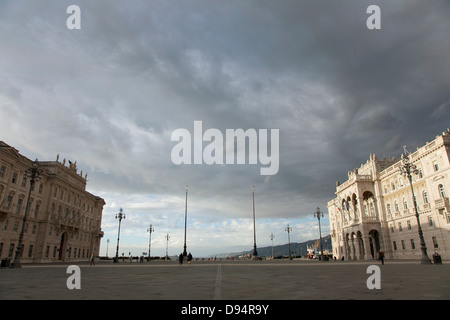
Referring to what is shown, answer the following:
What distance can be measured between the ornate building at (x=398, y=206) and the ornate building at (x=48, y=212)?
57208mm

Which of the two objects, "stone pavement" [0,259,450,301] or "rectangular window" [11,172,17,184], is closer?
"stone pavement" [0,259,450,301]

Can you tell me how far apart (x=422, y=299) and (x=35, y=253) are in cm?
5988

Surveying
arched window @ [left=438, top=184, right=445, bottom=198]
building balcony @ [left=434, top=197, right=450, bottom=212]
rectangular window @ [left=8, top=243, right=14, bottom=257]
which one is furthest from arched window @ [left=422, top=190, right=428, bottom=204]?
rectangular window @ [left=8, top=243, right=14, bottom=257]

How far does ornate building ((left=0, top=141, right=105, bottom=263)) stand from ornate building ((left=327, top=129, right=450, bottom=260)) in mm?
57208

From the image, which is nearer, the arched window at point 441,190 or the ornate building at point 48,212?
the arched window at point 441,190

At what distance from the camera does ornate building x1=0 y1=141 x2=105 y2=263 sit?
1697 inches

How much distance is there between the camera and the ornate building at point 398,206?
40.6 meters

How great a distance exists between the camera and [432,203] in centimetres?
4244

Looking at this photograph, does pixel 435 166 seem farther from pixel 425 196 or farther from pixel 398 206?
pixel 398 206

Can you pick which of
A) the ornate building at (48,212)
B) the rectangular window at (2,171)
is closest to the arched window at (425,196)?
the ornate building at (48,212)

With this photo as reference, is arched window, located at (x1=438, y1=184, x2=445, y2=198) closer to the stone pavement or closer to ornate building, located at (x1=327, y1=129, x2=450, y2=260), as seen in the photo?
ornate building, located at (x1=327, y1=129, x2=450, y2=260)

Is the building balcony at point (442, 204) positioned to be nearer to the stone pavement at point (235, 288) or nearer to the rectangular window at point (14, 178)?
the stone pavement at point (235, 288)

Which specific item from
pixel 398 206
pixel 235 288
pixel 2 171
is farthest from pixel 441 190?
pixel 2 171
